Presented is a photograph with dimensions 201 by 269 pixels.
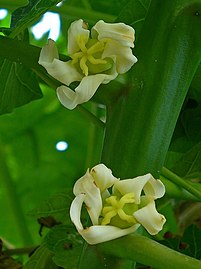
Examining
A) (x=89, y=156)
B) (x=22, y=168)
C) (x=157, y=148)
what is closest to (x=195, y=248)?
(x=157, y=148)

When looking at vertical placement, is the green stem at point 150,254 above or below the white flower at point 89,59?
below

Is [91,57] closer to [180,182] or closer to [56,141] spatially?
[180,182]

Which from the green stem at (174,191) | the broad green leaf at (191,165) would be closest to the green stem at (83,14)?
the broad green leaf at (191,165)

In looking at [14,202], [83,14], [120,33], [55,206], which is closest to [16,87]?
[55,206]

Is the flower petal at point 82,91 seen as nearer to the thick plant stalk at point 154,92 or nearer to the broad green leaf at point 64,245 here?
the thick plant stalk at point 154,92

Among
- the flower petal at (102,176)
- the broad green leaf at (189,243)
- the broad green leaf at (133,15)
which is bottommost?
the broad green leaf at (189,243)

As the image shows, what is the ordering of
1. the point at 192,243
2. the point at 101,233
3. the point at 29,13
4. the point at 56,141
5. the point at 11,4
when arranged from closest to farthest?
the point at 101,233 < the point at 29,13 < the point at 192,243 < the point at 11,4 < the point at 56,141

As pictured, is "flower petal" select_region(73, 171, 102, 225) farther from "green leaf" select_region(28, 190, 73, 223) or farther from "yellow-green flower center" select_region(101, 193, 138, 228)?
"green leaf" select_region(28, 190, 73, 223)
